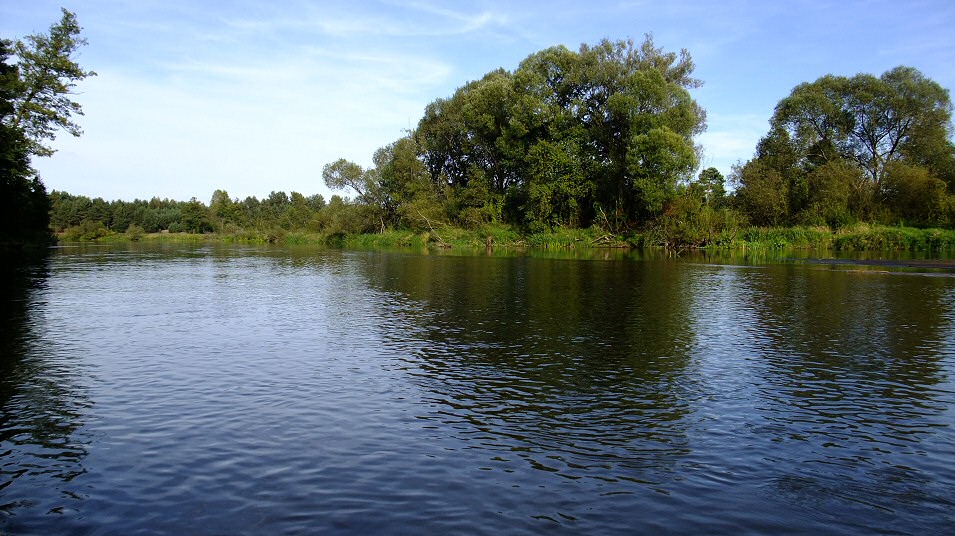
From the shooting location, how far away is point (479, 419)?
424 inches

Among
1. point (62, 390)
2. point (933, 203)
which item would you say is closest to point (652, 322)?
point (62, 390)

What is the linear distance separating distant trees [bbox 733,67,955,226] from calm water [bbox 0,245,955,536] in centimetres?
5203

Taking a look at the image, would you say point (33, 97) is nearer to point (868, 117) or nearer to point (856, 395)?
point (856, 395)

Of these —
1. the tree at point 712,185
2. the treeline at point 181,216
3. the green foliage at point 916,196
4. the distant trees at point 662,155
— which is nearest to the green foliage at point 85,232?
the treeline at point 181,216

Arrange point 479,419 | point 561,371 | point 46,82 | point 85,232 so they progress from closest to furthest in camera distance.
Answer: point 479,419 < point 561,371 < point 46,82 < point 85,232

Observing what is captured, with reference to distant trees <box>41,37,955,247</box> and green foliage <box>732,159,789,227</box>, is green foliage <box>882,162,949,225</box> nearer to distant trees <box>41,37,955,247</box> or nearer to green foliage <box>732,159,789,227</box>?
distant trees <box>41,37,955,247</box>

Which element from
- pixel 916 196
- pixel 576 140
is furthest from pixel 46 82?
pixel 916 196

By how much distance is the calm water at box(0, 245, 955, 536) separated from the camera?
24.1ft

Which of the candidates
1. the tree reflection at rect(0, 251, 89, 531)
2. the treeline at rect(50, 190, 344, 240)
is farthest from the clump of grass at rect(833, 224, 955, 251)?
the treeline at rect(50, 190, 344, 240)

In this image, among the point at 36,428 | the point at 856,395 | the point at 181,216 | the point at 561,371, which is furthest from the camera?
the point at 181,216

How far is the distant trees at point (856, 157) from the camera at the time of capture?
66938 mm

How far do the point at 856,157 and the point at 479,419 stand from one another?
282 feet

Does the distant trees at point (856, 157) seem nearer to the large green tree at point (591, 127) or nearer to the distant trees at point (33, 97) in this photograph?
the large green tree at point (591, 127)

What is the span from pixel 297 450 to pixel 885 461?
28.7 ft
